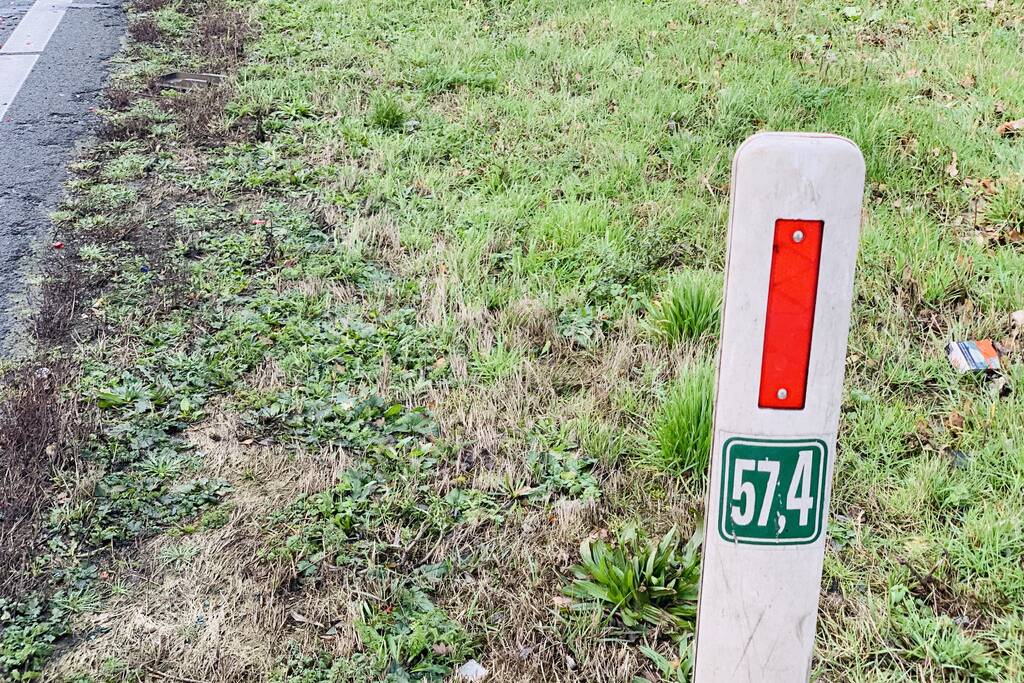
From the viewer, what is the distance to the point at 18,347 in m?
3.43

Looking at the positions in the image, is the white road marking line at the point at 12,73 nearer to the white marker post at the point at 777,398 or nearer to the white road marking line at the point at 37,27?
the white road marking line at the point at 37,27

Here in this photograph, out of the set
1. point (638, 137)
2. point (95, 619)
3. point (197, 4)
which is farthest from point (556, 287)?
point (197, 4)

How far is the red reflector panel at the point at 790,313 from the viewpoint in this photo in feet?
4.53

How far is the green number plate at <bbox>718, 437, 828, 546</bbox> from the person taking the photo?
4.83 ft

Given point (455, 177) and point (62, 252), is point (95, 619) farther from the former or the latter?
point (455, 177)

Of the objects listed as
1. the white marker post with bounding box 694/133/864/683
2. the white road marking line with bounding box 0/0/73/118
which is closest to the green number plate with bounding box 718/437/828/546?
the white marker post with bounding box 694/133/864/683

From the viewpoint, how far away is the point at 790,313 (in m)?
1.42

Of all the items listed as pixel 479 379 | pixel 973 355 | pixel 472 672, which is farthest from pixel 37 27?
pixel 973 355

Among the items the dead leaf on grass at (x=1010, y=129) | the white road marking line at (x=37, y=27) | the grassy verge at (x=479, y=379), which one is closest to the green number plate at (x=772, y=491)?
the grassy verge at (x=479, y=379)

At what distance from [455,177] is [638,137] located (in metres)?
1.09

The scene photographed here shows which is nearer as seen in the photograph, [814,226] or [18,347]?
[814,226]

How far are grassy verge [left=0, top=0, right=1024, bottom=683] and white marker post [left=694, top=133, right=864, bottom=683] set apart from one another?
713 mm

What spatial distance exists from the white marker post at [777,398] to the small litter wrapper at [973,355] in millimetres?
1930

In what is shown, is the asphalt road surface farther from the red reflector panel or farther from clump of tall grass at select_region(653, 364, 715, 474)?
the red reflector panel
